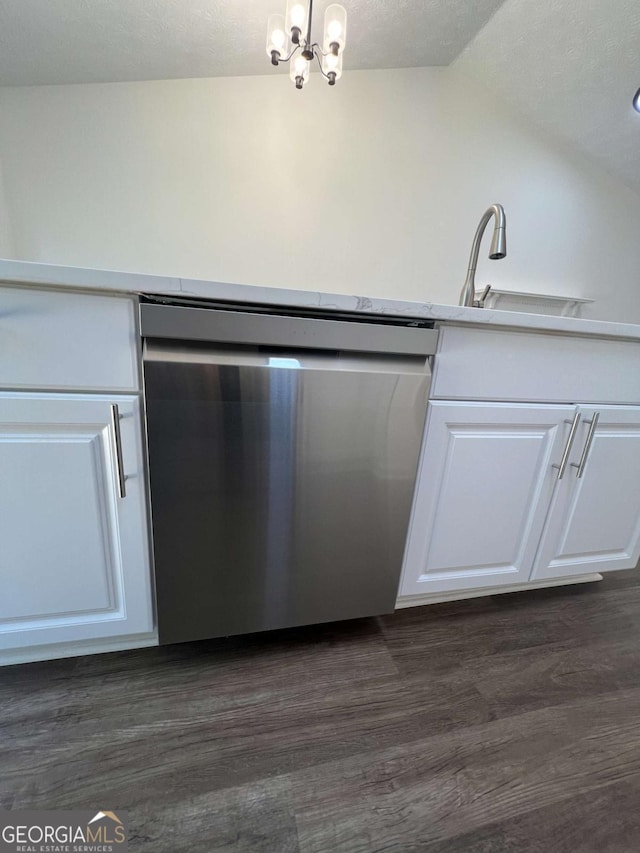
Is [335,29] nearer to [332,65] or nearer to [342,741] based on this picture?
[332,65]

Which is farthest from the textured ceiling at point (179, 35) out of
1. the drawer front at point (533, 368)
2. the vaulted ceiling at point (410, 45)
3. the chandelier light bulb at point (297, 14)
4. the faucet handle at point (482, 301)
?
the drawer front at point (533, 368)

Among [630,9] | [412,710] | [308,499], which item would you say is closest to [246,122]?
[630,9]

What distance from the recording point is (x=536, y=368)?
88 cm

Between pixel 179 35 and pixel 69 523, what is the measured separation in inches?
74.9

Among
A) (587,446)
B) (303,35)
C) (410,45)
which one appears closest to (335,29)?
(303,35)

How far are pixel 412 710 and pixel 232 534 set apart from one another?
62 centimetres

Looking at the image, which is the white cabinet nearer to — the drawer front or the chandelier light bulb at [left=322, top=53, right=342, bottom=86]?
the drawer front

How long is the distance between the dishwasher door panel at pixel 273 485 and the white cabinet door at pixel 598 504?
22.0 inches

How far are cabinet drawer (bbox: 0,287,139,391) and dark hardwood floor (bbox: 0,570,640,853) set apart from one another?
2.44 ft

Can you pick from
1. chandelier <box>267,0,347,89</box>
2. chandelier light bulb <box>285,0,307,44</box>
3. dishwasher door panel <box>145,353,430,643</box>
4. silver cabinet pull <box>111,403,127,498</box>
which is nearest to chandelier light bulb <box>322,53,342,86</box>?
chandelier <box>267,0,347,89</box>

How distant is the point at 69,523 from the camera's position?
703mm

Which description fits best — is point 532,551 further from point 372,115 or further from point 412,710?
point 372,115

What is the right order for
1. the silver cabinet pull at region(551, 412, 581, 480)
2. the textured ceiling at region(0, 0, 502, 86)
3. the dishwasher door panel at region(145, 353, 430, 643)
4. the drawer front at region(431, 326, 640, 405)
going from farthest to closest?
the textured ceiling at region(0, 0, 502, 86)
the silver cabinet pull at region(551, 412, 581, 480)
the drawer front at region(431, 326, 640, 405)
the dishwasher door panel at region(145, 353, 430, 643)

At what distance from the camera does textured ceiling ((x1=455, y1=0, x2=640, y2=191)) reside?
1.51m
